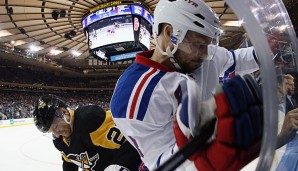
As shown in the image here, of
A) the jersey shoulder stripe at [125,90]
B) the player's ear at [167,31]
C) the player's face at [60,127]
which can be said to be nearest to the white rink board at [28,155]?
the player's face at [60,127]

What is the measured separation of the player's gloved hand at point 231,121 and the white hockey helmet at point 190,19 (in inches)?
13.9

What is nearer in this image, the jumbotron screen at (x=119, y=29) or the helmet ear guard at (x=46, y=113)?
the helmet ear guard at (x=46, y=113)

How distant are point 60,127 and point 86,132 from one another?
0.58ft

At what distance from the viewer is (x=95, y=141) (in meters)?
1.50

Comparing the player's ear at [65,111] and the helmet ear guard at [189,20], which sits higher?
the helmet ear guard at [189,20]

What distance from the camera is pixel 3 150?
410cm

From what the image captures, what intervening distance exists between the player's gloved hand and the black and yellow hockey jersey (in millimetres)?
1005

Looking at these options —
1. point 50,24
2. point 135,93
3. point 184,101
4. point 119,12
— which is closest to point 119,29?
point 119,12

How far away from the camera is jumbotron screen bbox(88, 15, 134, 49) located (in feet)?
21.9

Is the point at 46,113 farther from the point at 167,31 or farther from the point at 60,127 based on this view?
the point at 167,31

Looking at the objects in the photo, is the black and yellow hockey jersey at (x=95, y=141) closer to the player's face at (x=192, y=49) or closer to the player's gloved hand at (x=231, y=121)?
the player's face at (x=192, y=49)

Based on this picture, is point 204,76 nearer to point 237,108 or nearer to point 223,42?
point 237,108

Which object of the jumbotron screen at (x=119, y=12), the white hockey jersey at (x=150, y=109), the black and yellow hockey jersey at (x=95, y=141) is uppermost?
the jumbotron screen at (x=119, y=12)

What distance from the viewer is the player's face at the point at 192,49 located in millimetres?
809
